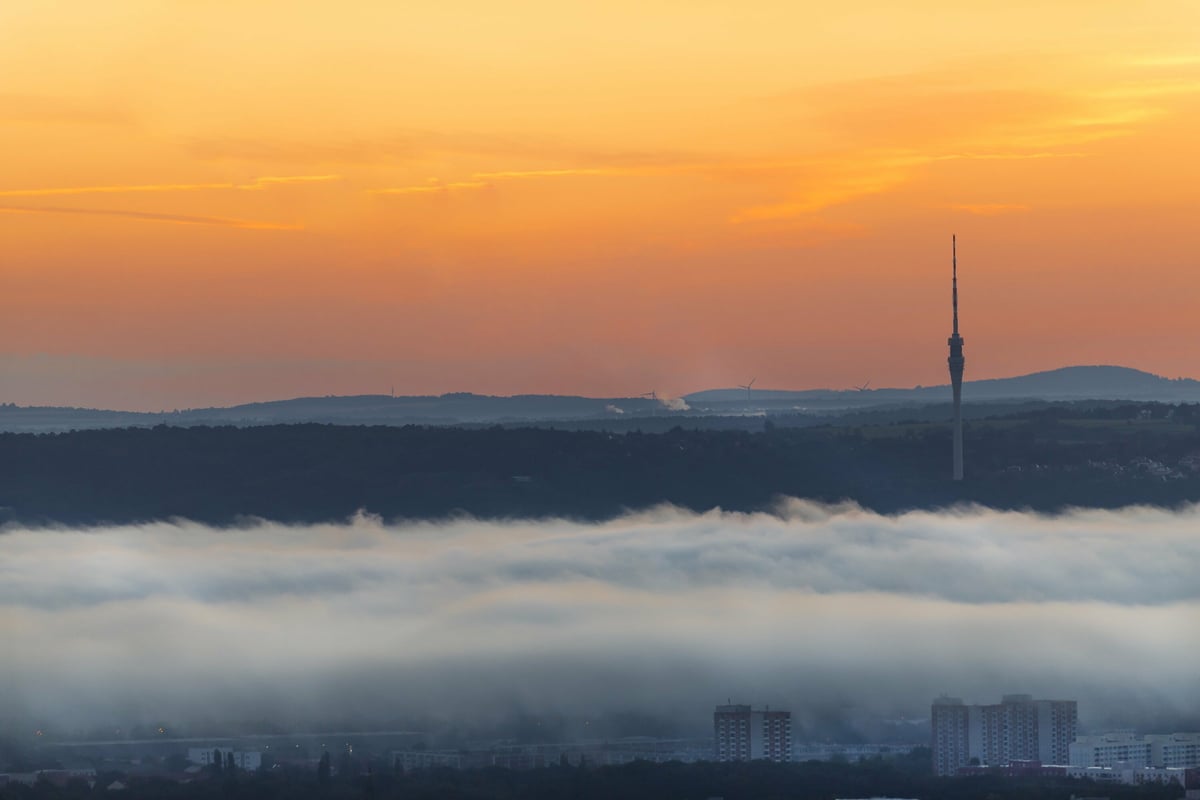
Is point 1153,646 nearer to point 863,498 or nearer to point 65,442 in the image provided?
point 863,498

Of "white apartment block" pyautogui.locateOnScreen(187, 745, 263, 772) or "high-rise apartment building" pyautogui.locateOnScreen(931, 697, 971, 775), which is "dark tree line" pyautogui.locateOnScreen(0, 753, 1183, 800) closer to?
"white apartment block" pyautogui.locateOnScreen(187, 745, 263, 772)

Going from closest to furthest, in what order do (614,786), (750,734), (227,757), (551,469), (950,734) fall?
1. (614,786)
2. (227,757)
3. (950,734)
4. (750,734)
5. (551,469)

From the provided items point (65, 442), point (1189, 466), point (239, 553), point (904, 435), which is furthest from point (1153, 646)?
point (65, 442)

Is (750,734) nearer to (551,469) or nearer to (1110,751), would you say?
(1110,751)

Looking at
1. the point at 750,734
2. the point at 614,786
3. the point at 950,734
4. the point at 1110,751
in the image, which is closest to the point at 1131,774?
the point at 1110,751

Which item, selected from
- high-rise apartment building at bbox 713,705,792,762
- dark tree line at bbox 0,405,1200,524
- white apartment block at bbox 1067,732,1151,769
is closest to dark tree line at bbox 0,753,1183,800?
white apartment block at bbox 1067,732,1151,769

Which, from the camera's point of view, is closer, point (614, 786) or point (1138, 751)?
point (614, 786)
